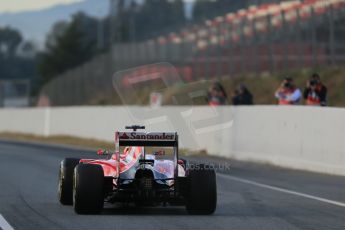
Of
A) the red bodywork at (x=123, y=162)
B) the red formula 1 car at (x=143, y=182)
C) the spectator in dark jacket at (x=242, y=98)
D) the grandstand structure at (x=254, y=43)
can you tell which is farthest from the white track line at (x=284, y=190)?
the grandstand structure at (x=254, y=43)

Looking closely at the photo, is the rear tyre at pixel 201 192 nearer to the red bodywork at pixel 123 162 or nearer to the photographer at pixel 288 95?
the red bodywork at pixel 123 162

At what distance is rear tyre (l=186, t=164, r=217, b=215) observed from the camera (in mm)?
11977

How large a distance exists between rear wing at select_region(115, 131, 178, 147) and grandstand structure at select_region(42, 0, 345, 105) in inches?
649

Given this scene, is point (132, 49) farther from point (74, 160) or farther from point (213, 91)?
point (74, 160)

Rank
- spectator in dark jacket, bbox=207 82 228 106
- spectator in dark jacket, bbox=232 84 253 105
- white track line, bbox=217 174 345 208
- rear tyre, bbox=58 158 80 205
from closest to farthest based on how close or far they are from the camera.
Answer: rear tyre, bbox=58 158 80 205
white track line, bbox=217 174 345 208
spectator in dark jacket, bbox=232 84 253 105
spectator in dark jacket, bbox=207 82 228 106

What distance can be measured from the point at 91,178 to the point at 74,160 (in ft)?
4.86

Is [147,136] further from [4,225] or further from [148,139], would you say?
[4,225]

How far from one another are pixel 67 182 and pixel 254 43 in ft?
78.1

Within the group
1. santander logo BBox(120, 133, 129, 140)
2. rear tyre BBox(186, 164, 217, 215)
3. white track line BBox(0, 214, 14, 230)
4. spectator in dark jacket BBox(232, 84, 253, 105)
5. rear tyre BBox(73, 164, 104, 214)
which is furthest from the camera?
spectator in dark jacket BBox(232, 84, 253, 105)

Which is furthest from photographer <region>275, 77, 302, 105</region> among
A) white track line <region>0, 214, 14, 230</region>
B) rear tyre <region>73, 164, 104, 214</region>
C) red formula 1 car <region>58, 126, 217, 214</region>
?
white track line <region>0, 214, 14, 230</region>

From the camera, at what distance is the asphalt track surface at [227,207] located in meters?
11.1

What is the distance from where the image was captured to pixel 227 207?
13180mm

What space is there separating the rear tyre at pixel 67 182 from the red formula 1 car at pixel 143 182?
748 millimetres

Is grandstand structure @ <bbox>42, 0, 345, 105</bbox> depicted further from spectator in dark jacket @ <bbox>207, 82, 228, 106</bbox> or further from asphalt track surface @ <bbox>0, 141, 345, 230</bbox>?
asphalt track surface @ <bbox>0, 141, 345, 230</bbox>
